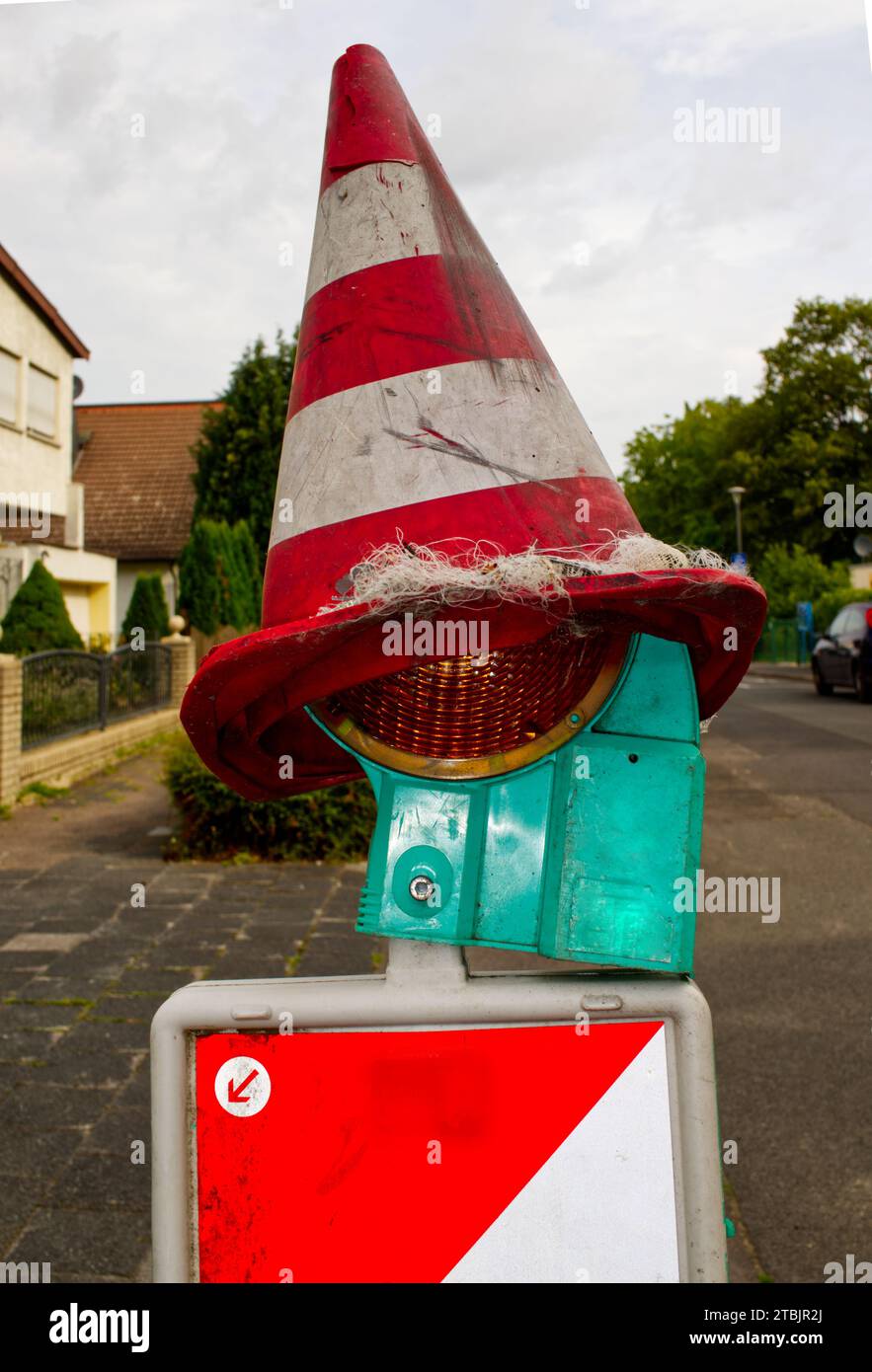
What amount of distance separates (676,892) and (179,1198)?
72 cm

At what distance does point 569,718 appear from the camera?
4.74 feet

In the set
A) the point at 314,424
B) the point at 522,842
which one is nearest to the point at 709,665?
the point at 522,842

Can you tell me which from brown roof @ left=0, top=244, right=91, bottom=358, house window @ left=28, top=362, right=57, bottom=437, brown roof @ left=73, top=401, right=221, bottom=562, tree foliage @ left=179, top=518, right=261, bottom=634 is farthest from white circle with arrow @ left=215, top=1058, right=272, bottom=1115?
brown roof @ left=73, top=401, right=221, bottom=562

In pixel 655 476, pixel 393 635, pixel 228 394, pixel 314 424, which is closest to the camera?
pixel 393 635

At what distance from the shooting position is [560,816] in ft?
4.70

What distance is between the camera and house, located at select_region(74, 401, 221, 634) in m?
29.4

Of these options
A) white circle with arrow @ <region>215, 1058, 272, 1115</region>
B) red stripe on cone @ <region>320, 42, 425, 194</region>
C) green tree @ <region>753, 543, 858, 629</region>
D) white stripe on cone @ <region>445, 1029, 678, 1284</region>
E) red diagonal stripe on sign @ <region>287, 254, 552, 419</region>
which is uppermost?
green tree @ <region>753, 543, 858, 629</region>

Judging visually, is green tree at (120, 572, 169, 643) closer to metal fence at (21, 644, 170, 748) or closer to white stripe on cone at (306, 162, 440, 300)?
metal fence at (21, 644, 170, 748)

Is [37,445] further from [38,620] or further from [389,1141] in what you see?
[389,1141]

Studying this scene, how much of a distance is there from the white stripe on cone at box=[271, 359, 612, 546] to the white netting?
3.4 inches

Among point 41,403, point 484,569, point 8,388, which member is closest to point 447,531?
point 484,569

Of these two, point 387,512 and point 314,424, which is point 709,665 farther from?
point 314,424

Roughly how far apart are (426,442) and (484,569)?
0.73 feet

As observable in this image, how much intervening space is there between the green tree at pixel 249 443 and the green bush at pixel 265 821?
1132cm
